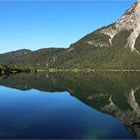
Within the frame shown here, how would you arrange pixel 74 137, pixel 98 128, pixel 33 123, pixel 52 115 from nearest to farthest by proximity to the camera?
pixel 74 137 < pixel 98 128 < pixel 33 123 < pixel 52 115

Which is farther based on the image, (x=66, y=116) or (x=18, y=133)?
(x=66, y=116)

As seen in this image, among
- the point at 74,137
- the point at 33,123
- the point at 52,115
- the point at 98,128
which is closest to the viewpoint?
the point at 74,137

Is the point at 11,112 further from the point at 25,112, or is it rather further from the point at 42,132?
the point at 42,132

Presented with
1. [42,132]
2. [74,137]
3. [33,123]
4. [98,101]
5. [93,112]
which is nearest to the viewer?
[74,137]

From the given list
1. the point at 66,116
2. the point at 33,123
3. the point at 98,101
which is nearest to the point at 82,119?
the point at 66,116

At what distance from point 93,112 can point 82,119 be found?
7659 mm

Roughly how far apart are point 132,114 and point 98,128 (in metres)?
12.1

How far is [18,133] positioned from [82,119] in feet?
36.3

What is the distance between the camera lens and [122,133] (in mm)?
33750

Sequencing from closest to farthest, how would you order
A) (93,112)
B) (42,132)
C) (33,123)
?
(42,132) < (33,123) < (93,112)

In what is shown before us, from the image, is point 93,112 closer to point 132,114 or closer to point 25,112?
point 132,114

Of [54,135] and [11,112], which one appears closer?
[54,135]

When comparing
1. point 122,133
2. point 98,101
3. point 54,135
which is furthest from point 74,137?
point 98,101

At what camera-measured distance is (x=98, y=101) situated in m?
65.2
